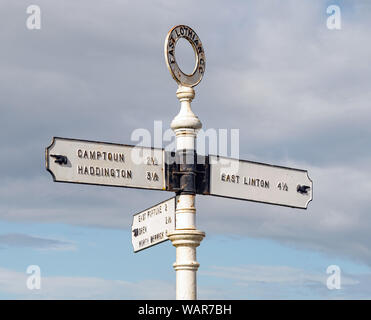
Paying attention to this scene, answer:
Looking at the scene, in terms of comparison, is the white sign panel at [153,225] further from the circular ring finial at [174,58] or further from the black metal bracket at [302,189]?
the black metal bracket at [302,189]

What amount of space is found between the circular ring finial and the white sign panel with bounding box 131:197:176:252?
205cm

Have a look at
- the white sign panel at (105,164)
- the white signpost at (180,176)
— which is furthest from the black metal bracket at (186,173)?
the white sign panel at (105,164)

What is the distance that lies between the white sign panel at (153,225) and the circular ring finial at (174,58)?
2.05m

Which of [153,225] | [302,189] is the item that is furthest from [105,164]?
[302,189]

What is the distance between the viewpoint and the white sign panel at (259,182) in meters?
19.3

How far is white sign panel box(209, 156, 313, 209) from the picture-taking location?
19.3m

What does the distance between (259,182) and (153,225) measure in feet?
6.53

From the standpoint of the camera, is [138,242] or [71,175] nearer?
[71,175]
